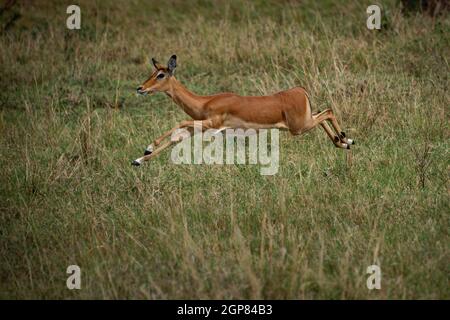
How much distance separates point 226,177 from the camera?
274 inches

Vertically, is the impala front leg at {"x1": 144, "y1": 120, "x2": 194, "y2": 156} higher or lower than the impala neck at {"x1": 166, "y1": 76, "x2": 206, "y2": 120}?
lower

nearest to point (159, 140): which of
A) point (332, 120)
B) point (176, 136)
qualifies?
point (176, 136)

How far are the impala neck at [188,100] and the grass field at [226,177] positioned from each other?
1.94 feet

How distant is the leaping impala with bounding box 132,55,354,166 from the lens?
651 centimetres

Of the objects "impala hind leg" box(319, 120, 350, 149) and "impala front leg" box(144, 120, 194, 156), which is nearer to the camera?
"impala front leg" box(144, 120, 194, 156)

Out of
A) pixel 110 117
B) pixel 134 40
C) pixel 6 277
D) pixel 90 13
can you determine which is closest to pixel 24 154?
pixel 110 117

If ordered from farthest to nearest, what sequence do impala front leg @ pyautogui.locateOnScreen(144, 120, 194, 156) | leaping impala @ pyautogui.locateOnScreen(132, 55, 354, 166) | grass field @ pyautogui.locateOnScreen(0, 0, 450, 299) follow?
1. leaping impala @ pyautogui.locateOnScreen(132, 55, 354, 166)
2. impala front leg @ pyautogui.locateOnScreen(144, 120, 194, 156)
3. grass field @ pyautogui.locateOnScreen(0, 0, 450, 299)

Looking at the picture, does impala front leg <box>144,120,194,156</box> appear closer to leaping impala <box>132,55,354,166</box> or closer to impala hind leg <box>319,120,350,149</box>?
leaping impala <box>132,55,354,166</box>

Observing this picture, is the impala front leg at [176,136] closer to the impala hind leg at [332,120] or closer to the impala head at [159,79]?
the impala head at [159,79]

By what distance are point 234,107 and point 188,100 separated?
41 centimetres

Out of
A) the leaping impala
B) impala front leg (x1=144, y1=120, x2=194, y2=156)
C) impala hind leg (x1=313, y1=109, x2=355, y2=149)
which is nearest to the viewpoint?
impala front leg (x1=144, y1=120, x2=194, y2=156)

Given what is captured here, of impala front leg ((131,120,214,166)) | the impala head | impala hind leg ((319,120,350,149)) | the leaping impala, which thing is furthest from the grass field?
the impala head

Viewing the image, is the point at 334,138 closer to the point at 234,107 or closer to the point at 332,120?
the point at 332,120

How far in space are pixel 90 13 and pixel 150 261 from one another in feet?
28.6
